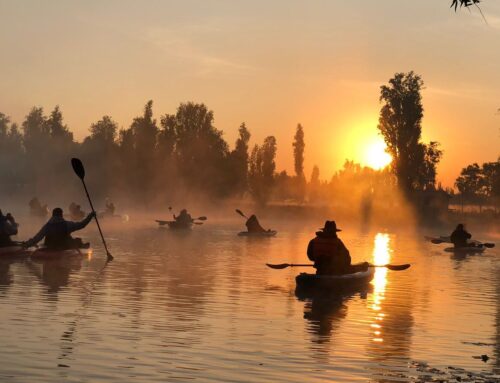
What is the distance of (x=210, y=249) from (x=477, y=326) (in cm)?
2822

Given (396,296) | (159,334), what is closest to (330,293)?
(396,296)

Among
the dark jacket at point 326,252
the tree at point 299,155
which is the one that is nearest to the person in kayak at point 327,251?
the dark jacket at point 326,252

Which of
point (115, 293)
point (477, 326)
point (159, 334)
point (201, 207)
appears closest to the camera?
point (159, 334)

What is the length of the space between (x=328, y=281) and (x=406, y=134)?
79.2m

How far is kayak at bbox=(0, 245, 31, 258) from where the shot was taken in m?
33.5

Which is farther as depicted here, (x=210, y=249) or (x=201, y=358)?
(x=210, y=249)

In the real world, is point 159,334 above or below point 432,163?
below

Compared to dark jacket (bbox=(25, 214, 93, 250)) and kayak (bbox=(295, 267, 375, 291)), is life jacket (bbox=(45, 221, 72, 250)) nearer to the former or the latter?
dark jacket (bbox=(25, 214, 93, 250))

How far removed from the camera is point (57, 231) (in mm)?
33719

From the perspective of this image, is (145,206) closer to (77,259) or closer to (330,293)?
(77,259)

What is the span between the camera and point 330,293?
26.2 metres

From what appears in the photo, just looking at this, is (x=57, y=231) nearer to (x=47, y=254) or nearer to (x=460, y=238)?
(x=47, y=254)

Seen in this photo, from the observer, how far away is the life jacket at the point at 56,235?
109ft

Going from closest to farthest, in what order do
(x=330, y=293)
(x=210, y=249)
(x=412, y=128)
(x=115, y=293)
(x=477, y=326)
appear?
(x=477, y=326), (x=115, y=293), (x=330, y=293), (x=210, y=249), (x=412, y=128)
